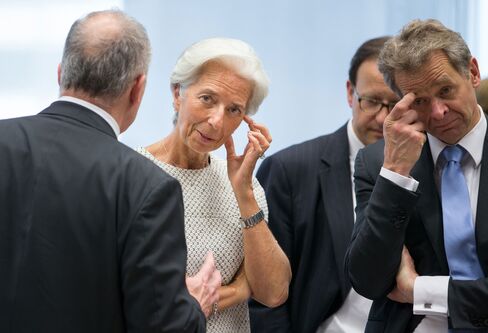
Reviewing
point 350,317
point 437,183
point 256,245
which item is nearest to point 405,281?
point 437,183

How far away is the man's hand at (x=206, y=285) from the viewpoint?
8.88ft

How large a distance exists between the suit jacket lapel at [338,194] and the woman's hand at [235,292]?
51cm

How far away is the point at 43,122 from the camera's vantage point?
231cm

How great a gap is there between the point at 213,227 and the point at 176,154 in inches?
10.8

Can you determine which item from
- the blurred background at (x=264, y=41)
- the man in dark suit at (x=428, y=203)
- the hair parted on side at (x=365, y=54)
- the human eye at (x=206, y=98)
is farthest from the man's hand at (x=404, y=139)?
the blurred background at (x=264, y=41)

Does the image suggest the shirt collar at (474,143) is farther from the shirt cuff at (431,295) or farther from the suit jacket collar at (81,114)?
the suit jacket collar at (81,114)

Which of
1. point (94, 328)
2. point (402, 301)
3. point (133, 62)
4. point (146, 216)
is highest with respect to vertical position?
point (133, 62)

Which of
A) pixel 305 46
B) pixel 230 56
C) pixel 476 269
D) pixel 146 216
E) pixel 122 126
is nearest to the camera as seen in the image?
pixel 146 216

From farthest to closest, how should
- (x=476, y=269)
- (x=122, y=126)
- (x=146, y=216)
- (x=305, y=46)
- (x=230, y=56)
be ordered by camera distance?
(x=305, y=46), (x=230, y=56), (x=476, y=269), (x=122, y=126), (x=146, y=216)

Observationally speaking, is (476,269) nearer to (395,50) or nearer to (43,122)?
(395,50)

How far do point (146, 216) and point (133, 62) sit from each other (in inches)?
15.7

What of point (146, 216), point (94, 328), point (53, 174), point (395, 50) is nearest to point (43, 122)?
point (53, 174)

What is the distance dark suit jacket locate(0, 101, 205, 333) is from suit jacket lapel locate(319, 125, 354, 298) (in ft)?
4.51

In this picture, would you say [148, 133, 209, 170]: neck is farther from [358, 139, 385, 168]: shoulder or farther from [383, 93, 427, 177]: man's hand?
[383, 93, 427, 177]: man's hand
